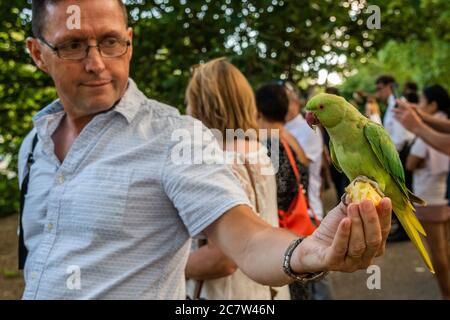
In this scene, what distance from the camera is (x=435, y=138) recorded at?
4258 mm

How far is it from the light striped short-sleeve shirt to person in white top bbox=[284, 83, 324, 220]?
319cm

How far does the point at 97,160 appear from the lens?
2.11 meters

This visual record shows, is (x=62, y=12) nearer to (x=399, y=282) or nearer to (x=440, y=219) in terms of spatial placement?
(x=440, y=219)

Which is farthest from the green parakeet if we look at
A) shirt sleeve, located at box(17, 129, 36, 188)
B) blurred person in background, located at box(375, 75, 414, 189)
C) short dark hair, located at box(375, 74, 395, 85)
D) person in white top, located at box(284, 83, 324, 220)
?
short dark hair, located at box(375, 74, 395, 85)

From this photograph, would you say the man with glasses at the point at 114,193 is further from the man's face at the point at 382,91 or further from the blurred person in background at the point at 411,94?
the blurred person in background at the point at 411,94

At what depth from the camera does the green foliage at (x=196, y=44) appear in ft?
15.5

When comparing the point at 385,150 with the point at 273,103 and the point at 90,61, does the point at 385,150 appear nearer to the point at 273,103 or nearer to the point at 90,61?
the point at 90,61

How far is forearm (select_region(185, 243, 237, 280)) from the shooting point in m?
2.90

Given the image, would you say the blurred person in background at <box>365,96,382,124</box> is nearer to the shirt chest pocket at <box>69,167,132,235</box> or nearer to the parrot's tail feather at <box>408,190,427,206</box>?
the parrot's tail feather at <box>408,190,427,206</box>

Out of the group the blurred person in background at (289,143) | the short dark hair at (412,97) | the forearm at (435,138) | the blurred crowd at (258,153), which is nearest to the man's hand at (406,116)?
the blurred crowd at (258,153)

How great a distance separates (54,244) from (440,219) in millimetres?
4540

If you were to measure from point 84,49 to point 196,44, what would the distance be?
2998mm

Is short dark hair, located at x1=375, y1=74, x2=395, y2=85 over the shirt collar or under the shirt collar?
under
